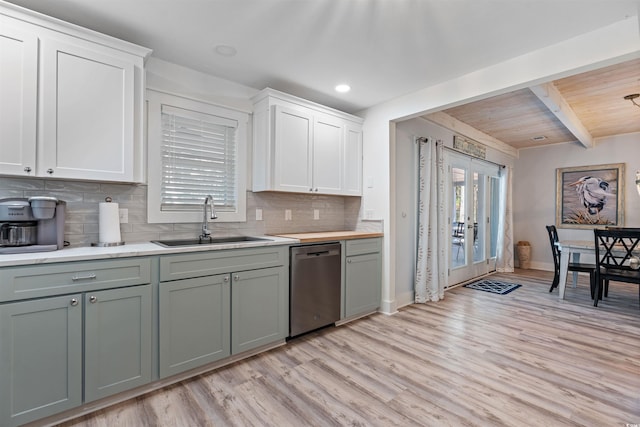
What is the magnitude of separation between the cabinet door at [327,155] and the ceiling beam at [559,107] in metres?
2.00

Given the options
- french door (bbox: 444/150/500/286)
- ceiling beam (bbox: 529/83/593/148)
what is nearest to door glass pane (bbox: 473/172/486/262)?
french door (bbox: 444/150/500/286)

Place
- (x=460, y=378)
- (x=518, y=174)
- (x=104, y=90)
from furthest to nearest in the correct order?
1. (x=518, y=174)
2. (x=460, y=378)
3. (x=104, y=90)

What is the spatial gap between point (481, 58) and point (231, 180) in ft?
8.12

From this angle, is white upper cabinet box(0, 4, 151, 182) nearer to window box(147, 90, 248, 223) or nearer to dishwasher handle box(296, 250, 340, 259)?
window box(147, 90, 248, 223)

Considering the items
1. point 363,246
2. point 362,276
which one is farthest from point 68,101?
point 362,276

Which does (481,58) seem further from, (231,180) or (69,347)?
(69,347)

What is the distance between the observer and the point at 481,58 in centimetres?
259

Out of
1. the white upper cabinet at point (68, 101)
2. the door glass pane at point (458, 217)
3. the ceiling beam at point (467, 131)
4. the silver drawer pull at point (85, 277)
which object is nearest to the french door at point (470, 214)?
the door glass pane at point (458, 217)

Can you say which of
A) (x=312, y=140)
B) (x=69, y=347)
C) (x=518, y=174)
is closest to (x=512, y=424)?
(x=69, y=347)

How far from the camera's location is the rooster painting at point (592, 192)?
221 inches

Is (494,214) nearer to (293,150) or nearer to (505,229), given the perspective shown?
(505,229)

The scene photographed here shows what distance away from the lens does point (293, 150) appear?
3.12m

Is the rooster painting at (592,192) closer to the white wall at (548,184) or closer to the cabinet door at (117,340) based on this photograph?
the white wall at (548,184)

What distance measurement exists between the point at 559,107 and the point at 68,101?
188 inches
